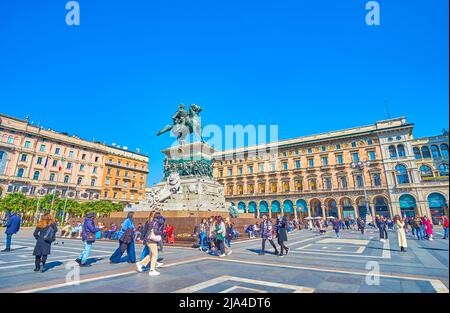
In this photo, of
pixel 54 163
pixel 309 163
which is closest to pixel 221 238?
pixel 309 163

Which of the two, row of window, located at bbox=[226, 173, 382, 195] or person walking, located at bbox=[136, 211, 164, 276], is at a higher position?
row of window, located at bbox=[226, 173, 382, 195]

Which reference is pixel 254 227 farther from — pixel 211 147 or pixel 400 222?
pixel 400 222

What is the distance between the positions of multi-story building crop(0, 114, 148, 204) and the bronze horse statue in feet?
102

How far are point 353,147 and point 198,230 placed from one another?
4476 cm

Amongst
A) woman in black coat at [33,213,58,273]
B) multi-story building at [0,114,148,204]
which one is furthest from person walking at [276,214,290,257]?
multi-story building at [0,114,148,204]

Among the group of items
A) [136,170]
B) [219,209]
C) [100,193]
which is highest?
[136,170]

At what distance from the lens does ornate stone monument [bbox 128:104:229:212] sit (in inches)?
704

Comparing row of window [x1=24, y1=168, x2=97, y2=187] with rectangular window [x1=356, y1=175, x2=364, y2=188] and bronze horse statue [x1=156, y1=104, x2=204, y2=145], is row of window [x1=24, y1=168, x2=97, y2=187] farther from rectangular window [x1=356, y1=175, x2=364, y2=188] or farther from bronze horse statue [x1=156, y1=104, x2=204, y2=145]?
rectangular window [x1=356, y1=175, x2=364, y2=188]

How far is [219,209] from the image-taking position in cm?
1892

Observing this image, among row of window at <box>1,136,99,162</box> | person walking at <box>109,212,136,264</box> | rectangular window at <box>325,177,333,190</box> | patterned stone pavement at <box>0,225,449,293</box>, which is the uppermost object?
row of window at <box>1,136,99,162</box>

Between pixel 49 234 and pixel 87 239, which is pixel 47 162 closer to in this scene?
pixel 49 234

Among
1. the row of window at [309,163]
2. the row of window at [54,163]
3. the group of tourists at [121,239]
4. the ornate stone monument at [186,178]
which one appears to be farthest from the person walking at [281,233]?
the row of window at [54,163]

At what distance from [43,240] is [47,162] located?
48.5 meters
